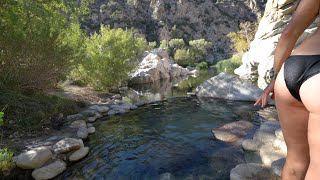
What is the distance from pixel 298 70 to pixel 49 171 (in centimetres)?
534

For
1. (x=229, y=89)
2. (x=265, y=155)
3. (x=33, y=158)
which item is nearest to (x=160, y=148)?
(x=265, y=155)

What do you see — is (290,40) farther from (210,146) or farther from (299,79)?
(210,146)

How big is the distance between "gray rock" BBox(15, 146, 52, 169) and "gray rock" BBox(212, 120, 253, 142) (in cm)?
482

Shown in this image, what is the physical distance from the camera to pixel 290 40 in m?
1.66

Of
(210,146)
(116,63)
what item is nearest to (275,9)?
(116,63)

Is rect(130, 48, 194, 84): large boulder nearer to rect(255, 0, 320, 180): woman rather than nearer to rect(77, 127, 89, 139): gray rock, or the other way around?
rect(77, 127, 89, 139): gray rock

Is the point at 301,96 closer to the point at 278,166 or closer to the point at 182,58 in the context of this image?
the point at 278,166

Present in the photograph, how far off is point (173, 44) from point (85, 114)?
62.0 meters

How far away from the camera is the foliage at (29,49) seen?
7944mm

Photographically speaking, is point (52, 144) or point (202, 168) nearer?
point (202, 168)

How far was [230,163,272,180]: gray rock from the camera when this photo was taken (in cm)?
471

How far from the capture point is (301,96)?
1311 mm

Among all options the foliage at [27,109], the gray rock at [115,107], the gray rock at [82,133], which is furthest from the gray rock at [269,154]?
the gray rock at [115,107]

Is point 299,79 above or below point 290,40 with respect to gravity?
below
